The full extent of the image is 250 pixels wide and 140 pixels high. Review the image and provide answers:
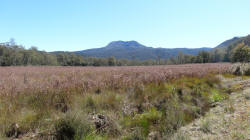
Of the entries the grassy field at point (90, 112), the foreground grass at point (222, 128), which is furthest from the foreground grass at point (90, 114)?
the foreground grass at point (222, 128)

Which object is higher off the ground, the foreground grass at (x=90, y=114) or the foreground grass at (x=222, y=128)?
the foreground grass at (x=90, y=114)

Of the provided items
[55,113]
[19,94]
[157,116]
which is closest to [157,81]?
[157,116]

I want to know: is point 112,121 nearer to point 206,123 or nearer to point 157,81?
point 206,123

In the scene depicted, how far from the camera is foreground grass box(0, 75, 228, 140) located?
2133 mm

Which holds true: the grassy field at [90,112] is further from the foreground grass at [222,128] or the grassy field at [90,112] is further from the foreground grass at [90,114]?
the foreground grass at [222,128]

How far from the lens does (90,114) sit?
2.77 m

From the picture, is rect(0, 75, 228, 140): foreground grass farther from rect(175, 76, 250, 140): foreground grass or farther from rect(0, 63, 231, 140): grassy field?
rect(175, 76, 250, 140): foreground grass

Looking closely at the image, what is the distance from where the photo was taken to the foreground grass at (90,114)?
7.00 feet

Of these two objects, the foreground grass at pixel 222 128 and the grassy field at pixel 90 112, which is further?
the foreground grass at pixel 222 128

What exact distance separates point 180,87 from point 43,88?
459cm

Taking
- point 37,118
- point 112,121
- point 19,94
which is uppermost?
point 19,94

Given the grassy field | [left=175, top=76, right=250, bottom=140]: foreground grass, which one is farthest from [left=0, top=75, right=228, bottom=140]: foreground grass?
[left=175, top=76, right=250, bottom=140]: foreground grass

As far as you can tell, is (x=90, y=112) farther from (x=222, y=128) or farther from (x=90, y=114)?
(x=222, y=128)

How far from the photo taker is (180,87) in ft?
17.0
